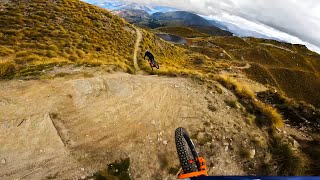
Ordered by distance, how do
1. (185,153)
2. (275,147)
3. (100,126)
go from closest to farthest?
(185,153), (100,126), (275,147)

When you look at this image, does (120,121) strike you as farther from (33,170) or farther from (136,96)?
(33,170)

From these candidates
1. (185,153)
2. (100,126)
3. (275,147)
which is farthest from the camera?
(275,147)

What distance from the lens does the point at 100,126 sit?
14.1 m

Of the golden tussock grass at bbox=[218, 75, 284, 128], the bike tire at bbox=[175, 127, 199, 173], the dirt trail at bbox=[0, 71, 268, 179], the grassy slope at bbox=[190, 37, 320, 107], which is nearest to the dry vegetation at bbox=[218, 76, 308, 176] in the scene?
the golden tussock grass at bbox=[218, 75, 284, 128]

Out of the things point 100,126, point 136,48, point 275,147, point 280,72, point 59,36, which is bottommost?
point 280,72

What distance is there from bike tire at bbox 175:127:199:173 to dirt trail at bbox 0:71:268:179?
242cm

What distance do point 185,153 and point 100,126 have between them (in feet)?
19.3

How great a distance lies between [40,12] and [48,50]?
17.6 m

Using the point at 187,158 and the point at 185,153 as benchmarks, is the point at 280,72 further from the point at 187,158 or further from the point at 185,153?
the point at 187,158

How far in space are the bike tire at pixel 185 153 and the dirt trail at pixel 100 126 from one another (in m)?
2.42

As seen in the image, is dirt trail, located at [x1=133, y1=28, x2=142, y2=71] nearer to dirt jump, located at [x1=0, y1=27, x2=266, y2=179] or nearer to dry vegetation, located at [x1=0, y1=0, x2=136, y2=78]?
dry vegetation, located at [x1=0, y1=0, x2=136, y2=78]

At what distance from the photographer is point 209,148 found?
14.2 metres

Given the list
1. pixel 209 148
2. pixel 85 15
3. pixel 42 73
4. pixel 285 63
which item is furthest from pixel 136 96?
pixel 285 63

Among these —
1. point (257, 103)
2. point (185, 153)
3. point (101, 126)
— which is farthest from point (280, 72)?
point (185, 153)
